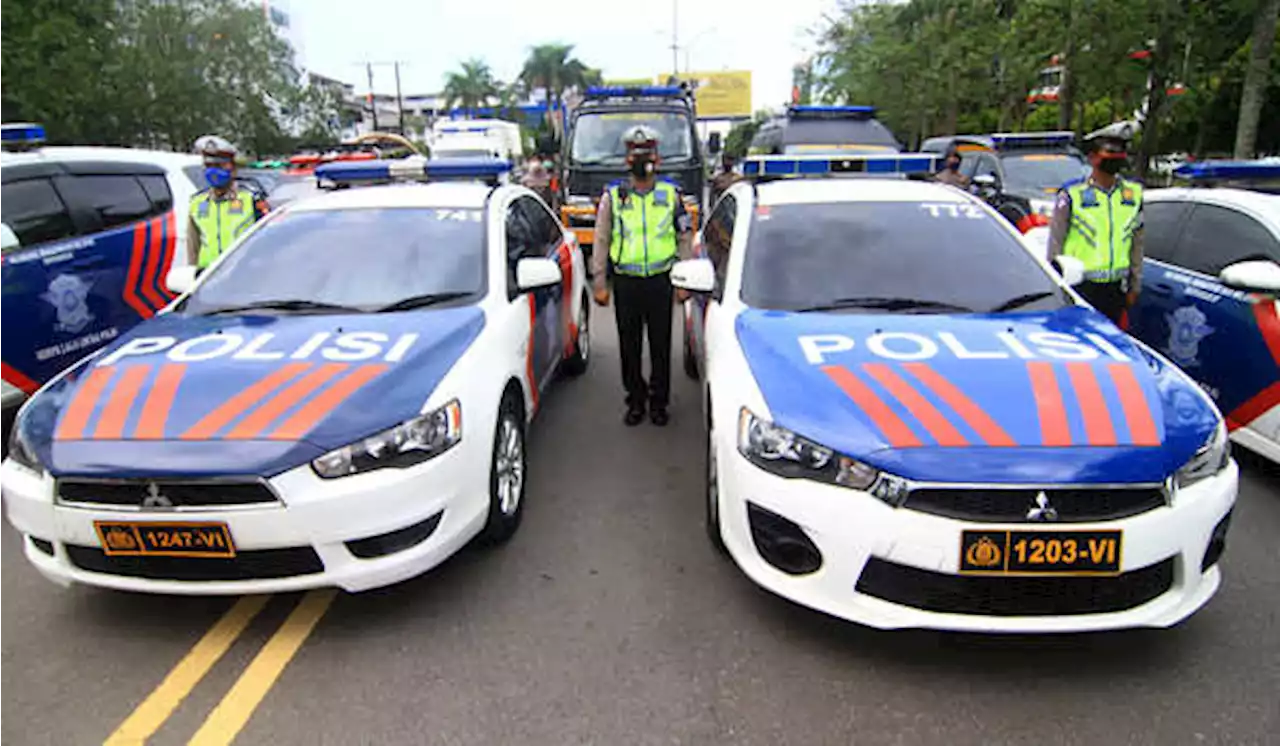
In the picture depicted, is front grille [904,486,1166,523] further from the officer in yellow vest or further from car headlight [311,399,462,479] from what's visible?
the officer in yellow vest

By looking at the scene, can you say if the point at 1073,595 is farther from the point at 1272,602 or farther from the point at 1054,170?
the point at 1054,170

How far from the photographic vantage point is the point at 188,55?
126 feet

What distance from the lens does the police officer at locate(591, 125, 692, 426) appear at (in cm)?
541

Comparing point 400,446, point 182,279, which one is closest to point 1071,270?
point 400,446

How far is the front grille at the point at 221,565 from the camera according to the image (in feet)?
10.1

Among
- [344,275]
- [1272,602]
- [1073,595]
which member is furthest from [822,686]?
[344,275]

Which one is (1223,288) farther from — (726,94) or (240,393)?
(726,94)

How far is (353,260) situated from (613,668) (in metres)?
2.56

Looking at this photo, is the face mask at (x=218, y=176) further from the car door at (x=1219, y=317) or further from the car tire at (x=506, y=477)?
the car door at (x=1219, y=317)

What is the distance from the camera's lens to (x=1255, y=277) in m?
4.31

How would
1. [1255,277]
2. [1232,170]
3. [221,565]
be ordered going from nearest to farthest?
1. [221,565]
2. [1255,277]
3. [1232,170]

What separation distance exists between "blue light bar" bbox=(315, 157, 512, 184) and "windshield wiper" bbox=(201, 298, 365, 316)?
2.14m

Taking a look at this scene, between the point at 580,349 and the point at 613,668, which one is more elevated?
the point at 580,349

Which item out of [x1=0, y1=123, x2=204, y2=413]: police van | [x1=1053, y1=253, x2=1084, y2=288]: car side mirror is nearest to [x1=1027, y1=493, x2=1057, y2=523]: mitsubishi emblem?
[x1=1053, y1=253, x2=1084, y2=288]: car side mirror
